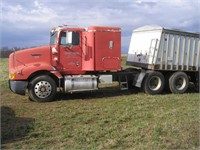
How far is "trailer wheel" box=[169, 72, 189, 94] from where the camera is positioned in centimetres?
1390

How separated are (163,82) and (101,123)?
20.7ft

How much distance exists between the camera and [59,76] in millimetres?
11938

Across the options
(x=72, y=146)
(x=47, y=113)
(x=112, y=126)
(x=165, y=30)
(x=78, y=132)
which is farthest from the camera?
(x=165, y=30)

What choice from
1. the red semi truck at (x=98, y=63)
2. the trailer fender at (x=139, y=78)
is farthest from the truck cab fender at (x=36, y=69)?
the trailer fender at (x=139, y=78)

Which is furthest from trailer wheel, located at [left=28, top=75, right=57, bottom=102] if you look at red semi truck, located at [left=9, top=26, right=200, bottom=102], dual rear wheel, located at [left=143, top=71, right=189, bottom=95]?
dual rear wheel, located at [left=143, top=71, right=189, bottom=95]

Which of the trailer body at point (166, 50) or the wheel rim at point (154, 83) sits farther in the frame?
the wheel rim at point (154, 83)

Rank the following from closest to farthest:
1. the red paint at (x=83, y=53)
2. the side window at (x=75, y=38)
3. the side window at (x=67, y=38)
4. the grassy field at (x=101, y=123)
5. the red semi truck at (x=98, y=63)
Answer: the grassy field at (x=101, y=123) < the red semi truck at (x=98, y=63) < the red paint at (x=83, y=53) < the side window at (x=67, y=38) < the side window at (x=75, y=38)

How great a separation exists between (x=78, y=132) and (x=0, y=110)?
3.56 m

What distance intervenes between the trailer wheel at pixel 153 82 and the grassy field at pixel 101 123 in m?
0.97

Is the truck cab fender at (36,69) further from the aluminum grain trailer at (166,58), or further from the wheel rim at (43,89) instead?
the aluminum grain trailer at (166,58)

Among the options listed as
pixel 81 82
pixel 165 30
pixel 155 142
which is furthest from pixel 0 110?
pixel 165 30

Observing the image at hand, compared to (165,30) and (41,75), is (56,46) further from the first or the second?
(165,30)

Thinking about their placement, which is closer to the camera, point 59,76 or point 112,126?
point 112,126

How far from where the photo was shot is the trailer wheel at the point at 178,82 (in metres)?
13.9
